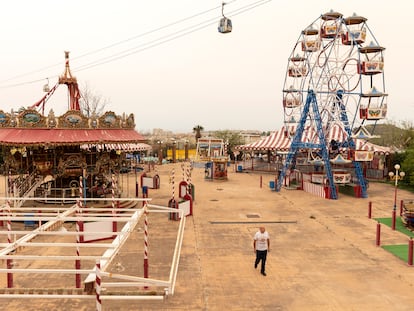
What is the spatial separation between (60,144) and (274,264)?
11.5 m

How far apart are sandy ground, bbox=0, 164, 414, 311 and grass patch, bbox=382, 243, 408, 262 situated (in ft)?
1.04

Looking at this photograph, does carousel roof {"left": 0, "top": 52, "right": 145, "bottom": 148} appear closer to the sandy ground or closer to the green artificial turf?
the sandy ground

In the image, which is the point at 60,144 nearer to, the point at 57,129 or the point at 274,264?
the point at 57,129

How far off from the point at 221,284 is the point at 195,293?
A: 95 centimetres

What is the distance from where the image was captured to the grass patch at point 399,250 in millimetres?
12219

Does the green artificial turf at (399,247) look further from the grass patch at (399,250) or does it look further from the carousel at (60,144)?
the carousel at (60,144)

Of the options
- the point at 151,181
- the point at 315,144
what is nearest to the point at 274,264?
the point at 315,144

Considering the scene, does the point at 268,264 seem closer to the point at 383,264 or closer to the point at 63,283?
the point at 383,264

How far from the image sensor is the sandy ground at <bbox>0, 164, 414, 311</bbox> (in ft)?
28.9

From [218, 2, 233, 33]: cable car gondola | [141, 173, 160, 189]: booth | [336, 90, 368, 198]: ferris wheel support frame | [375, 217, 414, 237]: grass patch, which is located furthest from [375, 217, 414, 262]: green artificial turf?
[141, 173, 160, 189]: booth

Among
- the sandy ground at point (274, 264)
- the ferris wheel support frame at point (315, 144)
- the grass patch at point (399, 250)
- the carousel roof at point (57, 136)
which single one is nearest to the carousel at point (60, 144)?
the carousel roof at point (57, 136)

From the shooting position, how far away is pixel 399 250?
42.3ft

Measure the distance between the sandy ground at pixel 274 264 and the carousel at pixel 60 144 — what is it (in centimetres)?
479

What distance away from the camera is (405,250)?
12.9 metres
